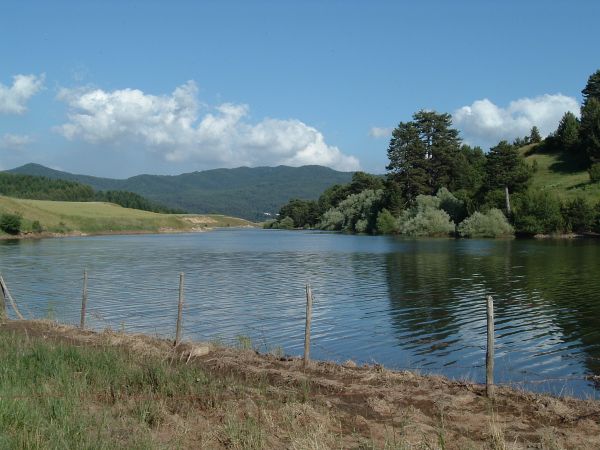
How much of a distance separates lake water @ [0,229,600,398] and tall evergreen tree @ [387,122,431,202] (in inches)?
2892

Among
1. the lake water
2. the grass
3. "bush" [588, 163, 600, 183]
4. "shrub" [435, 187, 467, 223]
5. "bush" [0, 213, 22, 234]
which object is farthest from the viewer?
"bush" [0, 213, 22, 234]

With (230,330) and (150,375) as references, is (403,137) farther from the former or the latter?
(150,375)

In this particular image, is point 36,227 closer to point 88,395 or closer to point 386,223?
point 386,223

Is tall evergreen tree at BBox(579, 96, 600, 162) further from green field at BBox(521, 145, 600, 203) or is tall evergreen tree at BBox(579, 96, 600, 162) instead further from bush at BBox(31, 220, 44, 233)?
bush at BBox(31, 220, 44, 233)

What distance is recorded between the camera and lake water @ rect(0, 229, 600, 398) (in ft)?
58.9

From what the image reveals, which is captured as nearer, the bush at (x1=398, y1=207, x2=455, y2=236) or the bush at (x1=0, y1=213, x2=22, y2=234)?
the bush at (x1=398, y1=207, x2=455, y2=236)

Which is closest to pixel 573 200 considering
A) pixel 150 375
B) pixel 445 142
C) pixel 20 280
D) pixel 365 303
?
pixel 445 142

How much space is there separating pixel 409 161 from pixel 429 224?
26.7m

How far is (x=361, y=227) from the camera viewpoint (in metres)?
138

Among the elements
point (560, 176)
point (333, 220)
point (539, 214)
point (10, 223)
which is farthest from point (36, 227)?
point (560, 176)

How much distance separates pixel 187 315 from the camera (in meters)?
26.0

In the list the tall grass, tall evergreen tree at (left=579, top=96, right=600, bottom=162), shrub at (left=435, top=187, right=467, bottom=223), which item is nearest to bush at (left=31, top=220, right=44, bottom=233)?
shrub at (left=435, top=187, right=467, bottom=223)

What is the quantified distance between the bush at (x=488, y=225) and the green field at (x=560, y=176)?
30.4ft

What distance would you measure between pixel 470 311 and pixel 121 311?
16018 millimetres
